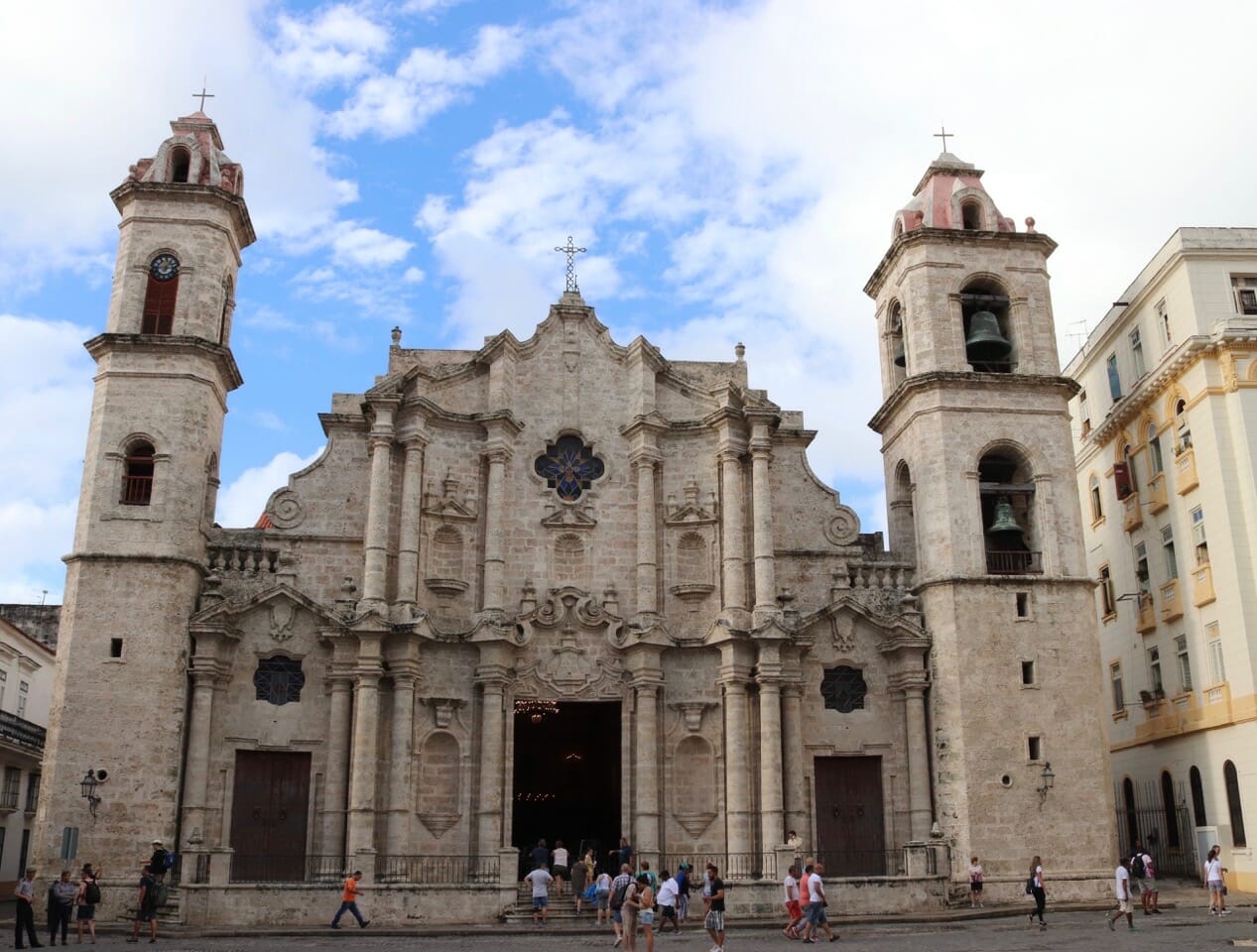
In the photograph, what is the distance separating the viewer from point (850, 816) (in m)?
28.9

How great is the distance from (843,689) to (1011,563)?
5.00m

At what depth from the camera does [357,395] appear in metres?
31.5

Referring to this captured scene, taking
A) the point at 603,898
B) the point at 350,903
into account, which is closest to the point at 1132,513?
the point at 603,898

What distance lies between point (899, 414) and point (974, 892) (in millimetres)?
11606

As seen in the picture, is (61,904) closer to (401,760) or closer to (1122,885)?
(401,760)

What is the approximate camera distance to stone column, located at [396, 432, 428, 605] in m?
28.9

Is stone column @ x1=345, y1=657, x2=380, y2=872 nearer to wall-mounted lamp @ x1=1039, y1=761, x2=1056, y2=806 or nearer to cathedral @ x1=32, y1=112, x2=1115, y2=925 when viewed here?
cathedral @ x1=32, y1=112, x2=1115, y2=925

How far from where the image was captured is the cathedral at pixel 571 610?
87.8 ft

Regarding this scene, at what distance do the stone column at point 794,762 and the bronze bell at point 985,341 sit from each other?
9505 millimetres

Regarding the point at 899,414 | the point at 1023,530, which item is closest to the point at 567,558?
the point at 899,414

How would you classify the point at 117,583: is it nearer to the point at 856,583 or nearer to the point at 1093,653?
the point at 856,583

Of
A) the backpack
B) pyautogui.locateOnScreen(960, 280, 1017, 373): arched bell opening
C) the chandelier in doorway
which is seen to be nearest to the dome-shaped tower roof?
pyautogui.locateOnScreen(960, 280, 1017, 373): arched bell opening

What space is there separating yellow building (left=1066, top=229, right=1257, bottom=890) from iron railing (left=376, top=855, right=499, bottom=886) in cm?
1690

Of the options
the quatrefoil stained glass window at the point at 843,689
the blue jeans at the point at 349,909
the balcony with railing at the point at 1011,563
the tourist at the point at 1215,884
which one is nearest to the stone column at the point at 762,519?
the quatrefoil stained glass window at the point at 843,689
